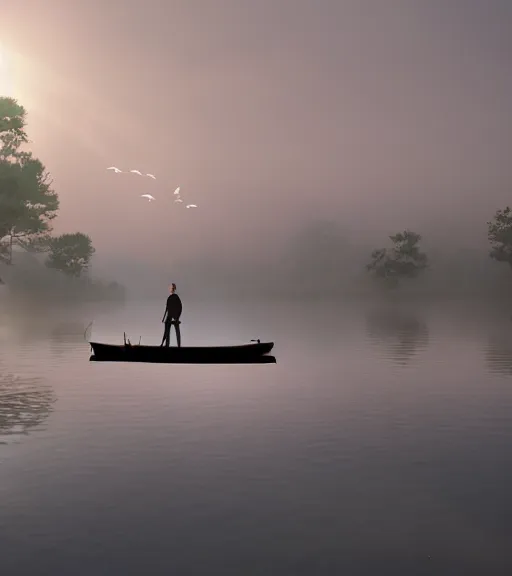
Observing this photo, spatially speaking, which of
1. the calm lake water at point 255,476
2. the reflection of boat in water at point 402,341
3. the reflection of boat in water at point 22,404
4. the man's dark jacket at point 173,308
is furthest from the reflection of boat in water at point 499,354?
the reflection of boat in water at point 22,404

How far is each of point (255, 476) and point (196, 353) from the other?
64.9 feet

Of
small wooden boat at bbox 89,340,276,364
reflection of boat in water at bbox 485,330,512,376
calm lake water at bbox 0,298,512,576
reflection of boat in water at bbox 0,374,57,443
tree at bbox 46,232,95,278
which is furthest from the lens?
tree at bbox 46,232,95,278

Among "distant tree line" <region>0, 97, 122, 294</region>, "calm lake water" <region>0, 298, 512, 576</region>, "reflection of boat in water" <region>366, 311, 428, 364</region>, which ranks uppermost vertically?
"distant tree line" <region>0, 97, 122, 294</region>

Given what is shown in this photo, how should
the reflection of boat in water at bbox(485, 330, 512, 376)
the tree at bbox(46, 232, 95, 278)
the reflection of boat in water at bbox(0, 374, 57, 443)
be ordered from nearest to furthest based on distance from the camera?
the reflection of boat in water at bbox(0, 374, 57, 443) < the reflection of boat in water at bbox(485, 330, 512, 376) < the tree at bbox(46, 232, 95, 278)

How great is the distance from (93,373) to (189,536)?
24075 millimetres

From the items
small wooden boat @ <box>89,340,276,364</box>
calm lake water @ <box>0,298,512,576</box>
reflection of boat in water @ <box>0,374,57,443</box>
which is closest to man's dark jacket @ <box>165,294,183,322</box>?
small wooden boat @ <box>89,340,276,364</box>

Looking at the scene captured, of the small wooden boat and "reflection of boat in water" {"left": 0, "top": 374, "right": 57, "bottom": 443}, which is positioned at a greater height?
the small wooden boat

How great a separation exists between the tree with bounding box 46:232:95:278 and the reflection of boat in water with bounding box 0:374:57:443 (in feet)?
370

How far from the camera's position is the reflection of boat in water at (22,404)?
68.6 feet

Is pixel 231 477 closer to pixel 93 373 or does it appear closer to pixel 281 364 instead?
pixel 93 373

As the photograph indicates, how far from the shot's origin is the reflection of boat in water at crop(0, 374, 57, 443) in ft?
68.6

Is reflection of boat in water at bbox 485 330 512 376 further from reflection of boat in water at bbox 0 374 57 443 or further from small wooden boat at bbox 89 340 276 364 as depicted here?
reflection of boat in water at bbox 0 374 57 443

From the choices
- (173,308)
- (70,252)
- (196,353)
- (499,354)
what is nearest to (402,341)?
(499,354)

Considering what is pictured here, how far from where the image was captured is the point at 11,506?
43.8ft
